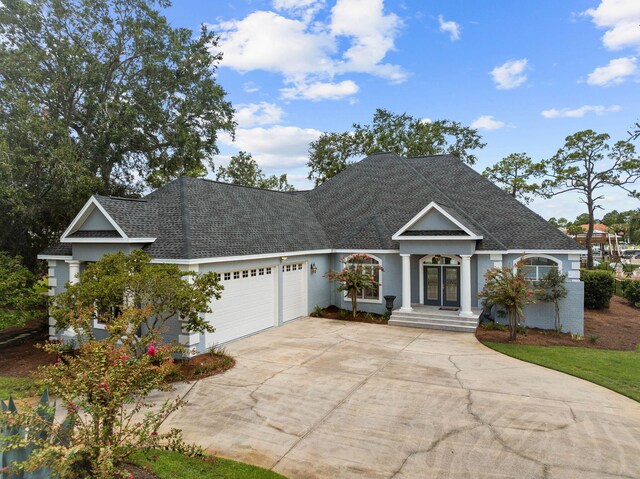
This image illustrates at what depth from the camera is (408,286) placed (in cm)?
1661

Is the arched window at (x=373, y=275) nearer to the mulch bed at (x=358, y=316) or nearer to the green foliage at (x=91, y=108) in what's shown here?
the mulch bed at (x=358, y=316)

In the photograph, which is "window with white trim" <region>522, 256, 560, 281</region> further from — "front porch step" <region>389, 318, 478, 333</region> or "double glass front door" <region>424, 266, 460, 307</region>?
"front porch step" <region>389, 318, 478, 333</region>

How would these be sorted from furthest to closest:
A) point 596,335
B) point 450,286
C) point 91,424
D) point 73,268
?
1. point 450,286
2. point 596,335
3. point 73,268
4. point 91,424

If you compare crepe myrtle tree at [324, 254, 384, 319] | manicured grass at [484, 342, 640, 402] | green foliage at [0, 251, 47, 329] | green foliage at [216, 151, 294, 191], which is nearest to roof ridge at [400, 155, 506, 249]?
crepe myrtle tree at [324, 254, 384, 319]

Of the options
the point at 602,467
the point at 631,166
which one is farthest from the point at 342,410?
the point at 631,166

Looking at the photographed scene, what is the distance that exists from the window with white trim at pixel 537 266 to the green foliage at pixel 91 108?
54.7ft

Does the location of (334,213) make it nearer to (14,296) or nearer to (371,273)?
(371,273)

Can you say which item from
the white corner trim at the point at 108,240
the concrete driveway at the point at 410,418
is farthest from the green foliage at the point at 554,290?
the white corner trim at the point at 108,240

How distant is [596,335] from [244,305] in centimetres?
1329

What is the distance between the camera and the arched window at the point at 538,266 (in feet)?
50.0

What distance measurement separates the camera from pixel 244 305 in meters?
14.0

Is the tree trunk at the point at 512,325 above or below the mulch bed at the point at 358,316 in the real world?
above

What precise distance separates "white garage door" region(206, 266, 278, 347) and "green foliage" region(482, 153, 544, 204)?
24116 mm

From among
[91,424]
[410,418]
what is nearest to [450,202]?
[410,418]
